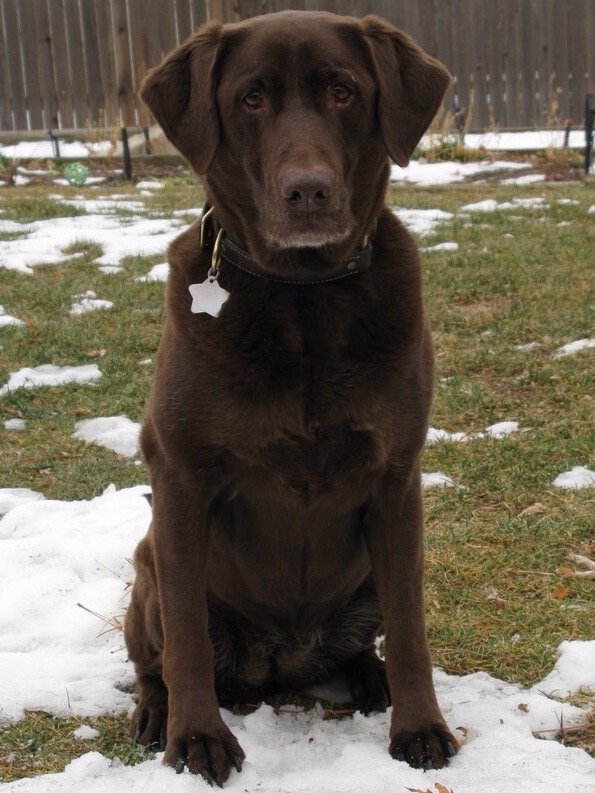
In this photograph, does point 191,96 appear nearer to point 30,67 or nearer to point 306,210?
point 306,210

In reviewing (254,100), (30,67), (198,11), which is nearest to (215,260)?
(254,100)

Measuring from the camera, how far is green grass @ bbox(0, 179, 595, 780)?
3.29 meters

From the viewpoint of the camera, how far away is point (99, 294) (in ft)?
22.4

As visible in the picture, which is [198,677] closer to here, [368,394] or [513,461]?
[368,394]

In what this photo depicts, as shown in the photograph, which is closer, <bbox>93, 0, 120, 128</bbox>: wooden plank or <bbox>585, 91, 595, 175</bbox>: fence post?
<bbox>585, 91, 595, 175</bbox>: fence post

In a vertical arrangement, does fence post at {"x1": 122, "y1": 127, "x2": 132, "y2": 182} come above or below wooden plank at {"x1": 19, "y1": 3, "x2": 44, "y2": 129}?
below

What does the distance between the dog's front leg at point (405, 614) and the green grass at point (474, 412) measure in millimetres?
406

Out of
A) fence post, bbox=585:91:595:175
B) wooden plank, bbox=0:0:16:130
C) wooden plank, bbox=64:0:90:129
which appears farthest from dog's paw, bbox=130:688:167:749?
wooden plank, bbox=0:0:16:130

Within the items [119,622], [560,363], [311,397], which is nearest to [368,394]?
[311,397]

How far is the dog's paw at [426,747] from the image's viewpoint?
104 inches

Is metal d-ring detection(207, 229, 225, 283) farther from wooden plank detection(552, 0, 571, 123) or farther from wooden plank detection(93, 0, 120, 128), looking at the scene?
wooden plank detection(552, 0, 571, 123)

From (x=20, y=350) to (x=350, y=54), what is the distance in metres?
3.75

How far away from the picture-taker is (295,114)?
261 cm

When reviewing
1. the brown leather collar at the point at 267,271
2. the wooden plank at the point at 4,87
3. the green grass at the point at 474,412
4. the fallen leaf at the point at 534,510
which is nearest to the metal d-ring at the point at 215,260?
the brown leather collar at the point at 267,271
